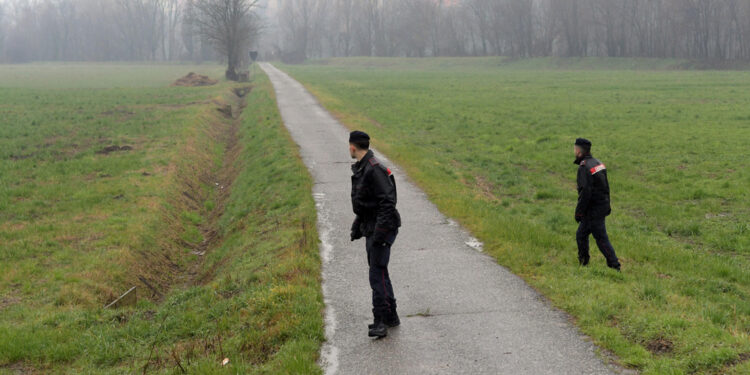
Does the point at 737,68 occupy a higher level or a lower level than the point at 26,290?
higher

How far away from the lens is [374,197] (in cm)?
645

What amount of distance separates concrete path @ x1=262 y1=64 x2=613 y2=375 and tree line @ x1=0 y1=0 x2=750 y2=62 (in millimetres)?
57118

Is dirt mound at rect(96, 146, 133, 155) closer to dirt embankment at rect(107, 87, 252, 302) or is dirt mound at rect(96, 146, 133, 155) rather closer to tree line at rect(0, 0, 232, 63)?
dirt embankment at rect(107, 87, 252, 302)

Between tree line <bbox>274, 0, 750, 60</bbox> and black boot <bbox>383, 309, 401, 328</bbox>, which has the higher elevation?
tree line <bbox>274, 0, 750, 60</bbox>

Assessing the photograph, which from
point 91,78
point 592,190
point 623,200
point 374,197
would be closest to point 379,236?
point 374,197

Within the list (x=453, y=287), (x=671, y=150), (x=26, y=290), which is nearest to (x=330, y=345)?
(x=453, y=287)

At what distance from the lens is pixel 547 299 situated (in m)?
7.63

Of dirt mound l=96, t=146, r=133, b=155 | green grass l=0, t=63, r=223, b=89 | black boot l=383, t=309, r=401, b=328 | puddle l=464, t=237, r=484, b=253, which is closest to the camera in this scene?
black boot l=383, t=309, r=401, b=328

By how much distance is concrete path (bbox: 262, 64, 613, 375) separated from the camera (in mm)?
5961

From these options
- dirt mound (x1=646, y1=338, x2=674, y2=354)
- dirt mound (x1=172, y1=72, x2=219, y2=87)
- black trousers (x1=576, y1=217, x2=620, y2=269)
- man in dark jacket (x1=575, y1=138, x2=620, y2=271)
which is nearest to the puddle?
black trousers (x1=576, y1=217, x2=620, y2=269)

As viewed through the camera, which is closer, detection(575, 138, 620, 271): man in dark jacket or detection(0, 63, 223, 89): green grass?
detection(575, 138, 620, 271): man in dark jacket

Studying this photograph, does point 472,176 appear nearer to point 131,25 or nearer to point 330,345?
point 330,345

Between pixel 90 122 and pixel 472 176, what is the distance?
68.5ft

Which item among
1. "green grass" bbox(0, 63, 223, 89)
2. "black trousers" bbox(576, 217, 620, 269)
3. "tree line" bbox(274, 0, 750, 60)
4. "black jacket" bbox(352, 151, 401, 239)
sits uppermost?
"tree line" bbox(274, 0, 750, 60)
